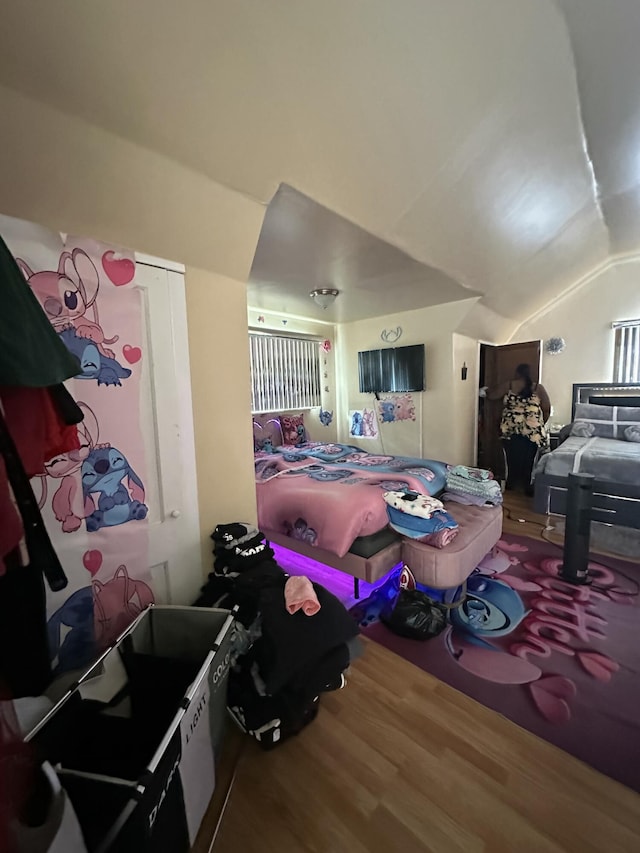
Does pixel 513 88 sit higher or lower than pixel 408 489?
higher

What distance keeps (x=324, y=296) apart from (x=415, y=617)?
109 inches

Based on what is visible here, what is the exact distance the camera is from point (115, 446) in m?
1.28

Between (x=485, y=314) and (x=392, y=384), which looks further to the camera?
(x=392, y=384)

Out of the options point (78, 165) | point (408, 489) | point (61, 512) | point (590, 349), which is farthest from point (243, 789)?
point (590, 349)

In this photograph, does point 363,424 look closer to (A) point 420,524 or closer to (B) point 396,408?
(B) point 396,408

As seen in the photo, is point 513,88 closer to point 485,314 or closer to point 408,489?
point 408,489

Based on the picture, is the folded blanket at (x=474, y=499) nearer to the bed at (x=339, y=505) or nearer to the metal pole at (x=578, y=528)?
the bed at (x=339, y=505)

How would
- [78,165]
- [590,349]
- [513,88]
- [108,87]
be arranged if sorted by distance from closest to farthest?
[108,87], [78,165], [513,88], [590,349]

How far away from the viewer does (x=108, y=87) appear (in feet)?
3.01

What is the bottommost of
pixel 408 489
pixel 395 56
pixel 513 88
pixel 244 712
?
pixel 244 712

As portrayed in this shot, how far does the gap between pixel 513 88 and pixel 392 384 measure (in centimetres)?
303

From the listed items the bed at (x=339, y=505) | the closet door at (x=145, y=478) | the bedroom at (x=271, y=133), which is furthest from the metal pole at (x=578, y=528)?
the closet door at (x=145, y=478)

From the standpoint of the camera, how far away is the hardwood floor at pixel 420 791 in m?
0.98

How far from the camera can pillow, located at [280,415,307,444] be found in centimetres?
410
